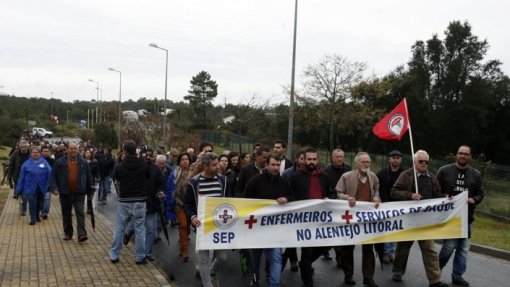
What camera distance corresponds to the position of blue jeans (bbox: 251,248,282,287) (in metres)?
6.86

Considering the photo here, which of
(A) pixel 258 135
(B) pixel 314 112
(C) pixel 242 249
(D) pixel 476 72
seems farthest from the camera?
(D) pixel 476 72

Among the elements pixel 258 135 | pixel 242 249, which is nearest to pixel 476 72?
pixel 258 135

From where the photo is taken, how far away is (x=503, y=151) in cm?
5128

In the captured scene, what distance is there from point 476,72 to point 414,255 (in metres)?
47.2

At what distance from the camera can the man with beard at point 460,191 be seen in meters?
7.79

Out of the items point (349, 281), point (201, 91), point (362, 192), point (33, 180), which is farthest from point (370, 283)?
point (201, 91)

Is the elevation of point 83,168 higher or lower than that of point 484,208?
higher

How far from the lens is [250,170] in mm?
8633

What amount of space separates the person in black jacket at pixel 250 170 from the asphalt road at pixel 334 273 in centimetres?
125

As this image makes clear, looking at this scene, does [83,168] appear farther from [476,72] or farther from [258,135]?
[476,72]

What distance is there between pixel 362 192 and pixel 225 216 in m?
1.92

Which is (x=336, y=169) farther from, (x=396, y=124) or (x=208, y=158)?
(x=208, y=158)

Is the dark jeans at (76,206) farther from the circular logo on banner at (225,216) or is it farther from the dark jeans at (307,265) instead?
the dark jeans at (307,265)

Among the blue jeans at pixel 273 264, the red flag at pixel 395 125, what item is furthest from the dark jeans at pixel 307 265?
the red flag at pixel 395 125
